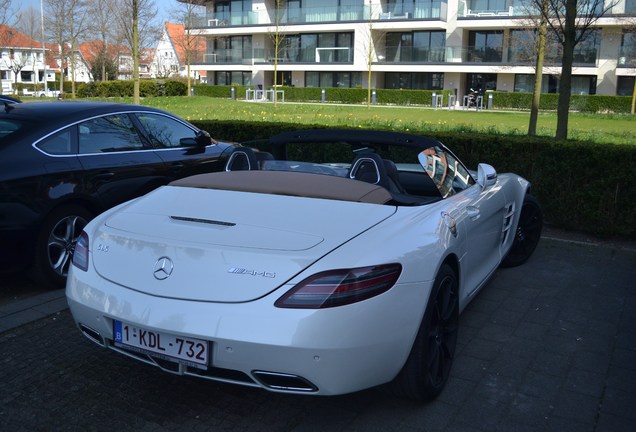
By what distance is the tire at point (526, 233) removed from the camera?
6.31 metres

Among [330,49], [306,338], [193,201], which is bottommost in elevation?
[306,338]

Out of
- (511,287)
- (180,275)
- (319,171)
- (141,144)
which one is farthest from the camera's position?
(141,144)

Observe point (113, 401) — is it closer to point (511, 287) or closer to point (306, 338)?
point (306, 338)

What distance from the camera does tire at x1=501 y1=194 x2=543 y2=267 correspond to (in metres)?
6.31

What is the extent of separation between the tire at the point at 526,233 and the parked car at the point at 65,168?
3485 mm

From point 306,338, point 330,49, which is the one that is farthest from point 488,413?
point 330,49

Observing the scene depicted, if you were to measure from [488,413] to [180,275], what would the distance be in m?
1.81

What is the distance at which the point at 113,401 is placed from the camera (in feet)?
11.3

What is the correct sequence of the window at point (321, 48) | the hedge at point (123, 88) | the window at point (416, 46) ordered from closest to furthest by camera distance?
the hedge at point (123, 88) < the window at point (416, 46) < the window at point (321, 48)

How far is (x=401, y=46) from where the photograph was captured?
5244cm

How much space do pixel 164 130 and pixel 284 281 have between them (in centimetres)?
441

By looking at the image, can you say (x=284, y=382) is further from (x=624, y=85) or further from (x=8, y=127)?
(x=624, y=85)

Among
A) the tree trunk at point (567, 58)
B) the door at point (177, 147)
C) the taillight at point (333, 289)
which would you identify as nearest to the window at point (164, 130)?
the door at point (177, 147)

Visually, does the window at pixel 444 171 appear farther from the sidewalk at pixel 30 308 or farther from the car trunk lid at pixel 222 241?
the sidewalk at pixel 30 308
